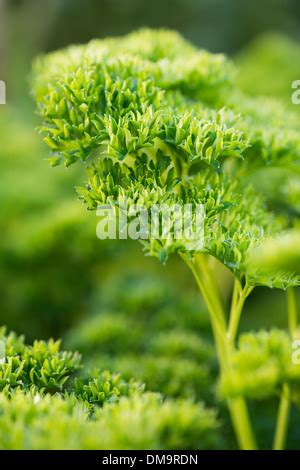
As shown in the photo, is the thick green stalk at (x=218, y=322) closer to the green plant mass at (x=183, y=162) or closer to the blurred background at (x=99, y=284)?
the green plant mass at (x=183, y=162)

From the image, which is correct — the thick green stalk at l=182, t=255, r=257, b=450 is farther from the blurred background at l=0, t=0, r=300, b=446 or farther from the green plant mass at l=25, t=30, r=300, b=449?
the blurred background at l=0, t=0, r=300, b=446

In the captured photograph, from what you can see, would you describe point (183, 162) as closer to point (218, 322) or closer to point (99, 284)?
point (218, 322)

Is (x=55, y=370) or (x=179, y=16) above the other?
(x=179, y=16)

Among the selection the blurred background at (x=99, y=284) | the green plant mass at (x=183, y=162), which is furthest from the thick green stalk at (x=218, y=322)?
the blurred background at (x=99, y=284)

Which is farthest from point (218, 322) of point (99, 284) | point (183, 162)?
point (99, 284)

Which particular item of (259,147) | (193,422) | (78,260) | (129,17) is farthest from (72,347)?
(129,17)

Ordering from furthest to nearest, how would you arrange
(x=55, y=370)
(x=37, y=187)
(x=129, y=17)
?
(x=129, y=17) → (x=37, y=187) → (x=55, y=370)

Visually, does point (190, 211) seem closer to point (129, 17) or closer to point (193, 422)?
point (193, 422)

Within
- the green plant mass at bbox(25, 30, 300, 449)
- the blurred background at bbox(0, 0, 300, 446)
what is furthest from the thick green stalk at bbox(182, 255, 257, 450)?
the blurred background at bbox(0, 0, 300, 446)
